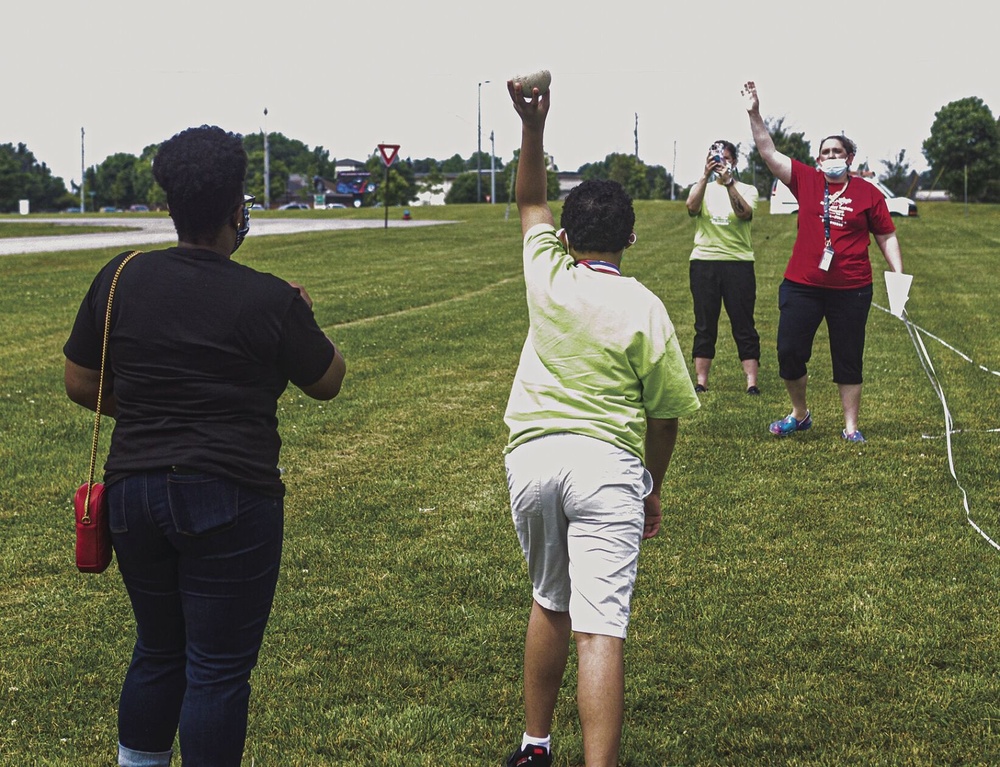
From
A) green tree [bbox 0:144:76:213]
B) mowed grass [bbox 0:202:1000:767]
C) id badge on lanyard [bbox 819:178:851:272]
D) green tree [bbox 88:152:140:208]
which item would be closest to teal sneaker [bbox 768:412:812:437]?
mowed grass [bbox 0:202:1000:767]

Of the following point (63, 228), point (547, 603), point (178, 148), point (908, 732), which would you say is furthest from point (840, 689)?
point (63, 228)

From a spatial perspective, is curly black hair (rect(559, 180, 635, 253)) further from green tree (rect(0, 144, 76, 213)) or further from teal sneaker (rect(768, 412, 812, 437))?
green tree (rect(0, 144, 76, 213))

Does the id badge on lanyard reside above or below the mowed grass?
above

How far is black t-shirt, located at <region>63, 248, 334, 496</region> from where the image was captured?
2811mm

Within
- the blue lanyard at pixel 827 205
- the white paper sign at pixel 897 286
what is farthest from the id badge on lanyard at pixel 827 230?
the white paper sign at pixel 897 286

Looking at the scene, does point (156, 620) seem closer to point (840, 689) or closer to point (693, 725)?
point (693, 725)

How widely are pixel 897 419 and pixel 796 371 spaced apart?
4.48 feet

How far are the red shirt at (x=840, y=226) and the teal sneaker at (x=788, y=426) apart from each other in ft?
3.66

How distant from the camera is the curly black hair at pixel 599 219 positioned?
329 centimetres

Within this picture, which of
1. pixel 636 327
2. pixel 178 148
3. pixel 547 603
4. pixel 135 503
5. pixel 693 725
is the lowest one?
pixel 693 725

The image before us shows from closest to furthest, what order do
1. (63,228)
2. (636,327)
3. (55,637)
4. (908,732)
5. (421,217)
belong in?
1. (636,327)
2. (908,732)
3. (55,637)
4. (63,228)
5. (421,217)

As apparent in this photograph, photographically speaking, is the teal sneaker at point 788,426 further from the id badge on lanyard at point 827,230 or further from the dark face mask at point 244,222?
the dark face mask at point 244,222

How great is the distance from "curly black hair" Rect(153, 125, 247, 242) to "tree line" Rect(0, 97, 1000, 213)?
2936cm

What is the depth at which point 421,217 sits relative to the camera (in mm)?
52344
